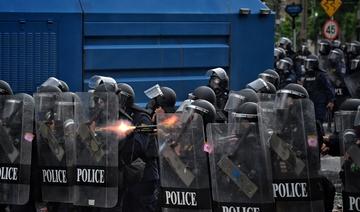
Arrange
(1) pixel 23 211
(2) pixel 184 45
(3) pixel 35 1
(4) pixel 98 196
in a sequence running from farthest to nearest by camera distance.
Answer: (2) pixel 184 45 → (3) pixel 35 1 → (1) pixel 23 211 → (4) pixel 98 196

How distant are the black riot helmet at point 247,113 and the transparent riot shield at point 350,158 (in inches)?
25.9

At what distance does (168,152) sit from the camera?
19.3 feet

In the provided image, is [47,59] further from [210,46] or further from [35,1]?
[210,46]

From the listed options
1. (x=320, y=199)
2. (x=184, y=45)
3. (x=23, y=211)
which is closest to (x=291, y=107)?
(x=320, y=199)

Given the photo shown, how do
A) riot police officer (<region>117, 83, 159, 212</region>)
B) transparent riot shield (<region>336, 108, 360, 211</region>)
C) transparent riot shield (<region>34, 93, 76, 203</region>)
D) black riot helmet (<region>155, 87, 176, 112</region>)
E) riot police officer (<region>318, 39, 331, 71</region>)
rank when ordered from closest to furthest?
transparent riot shield (<region>336, 108, 360, 211</region>), transparent riot shield (<region>34, 93, 76, 203</region>), riot police officer (<region>117, 83, 159, 212</region>), black riot helmet (<region>155, 87, 176, 112</region>), riot police officer (<region>318, 39, 331, 71</region>)

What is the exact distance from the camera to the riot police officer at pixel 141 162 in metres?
6.79

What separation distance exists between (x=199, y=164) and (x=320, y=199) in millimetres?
852

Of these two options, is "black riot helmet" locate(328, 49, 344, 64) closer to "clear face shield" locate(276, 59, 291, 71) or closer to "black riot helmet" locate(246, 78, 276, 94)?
"clear face shield" locate(276, 59, 291, 71)

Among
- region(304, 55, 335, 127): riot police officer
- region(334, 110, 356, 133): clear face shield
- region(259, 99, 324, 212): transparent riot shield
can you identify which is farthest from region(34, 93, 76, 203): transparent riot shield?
region(304, 55, 335, 127): riot police officer

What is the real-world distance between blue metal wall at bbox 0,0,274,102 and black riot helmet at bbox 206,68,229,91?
61 cm

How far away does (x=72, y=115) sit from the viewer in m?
6.61

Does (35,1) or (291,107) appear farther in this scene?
(35,1)

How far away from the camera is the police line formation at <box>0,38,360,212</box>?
5.58 meters

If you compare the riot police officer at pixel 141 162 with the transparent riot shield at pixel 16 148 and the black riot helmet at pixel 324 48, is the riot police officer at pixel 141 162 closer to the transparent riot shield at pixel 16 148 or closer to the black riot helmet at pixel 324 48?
the transparent riot shield at pixel 16 148
